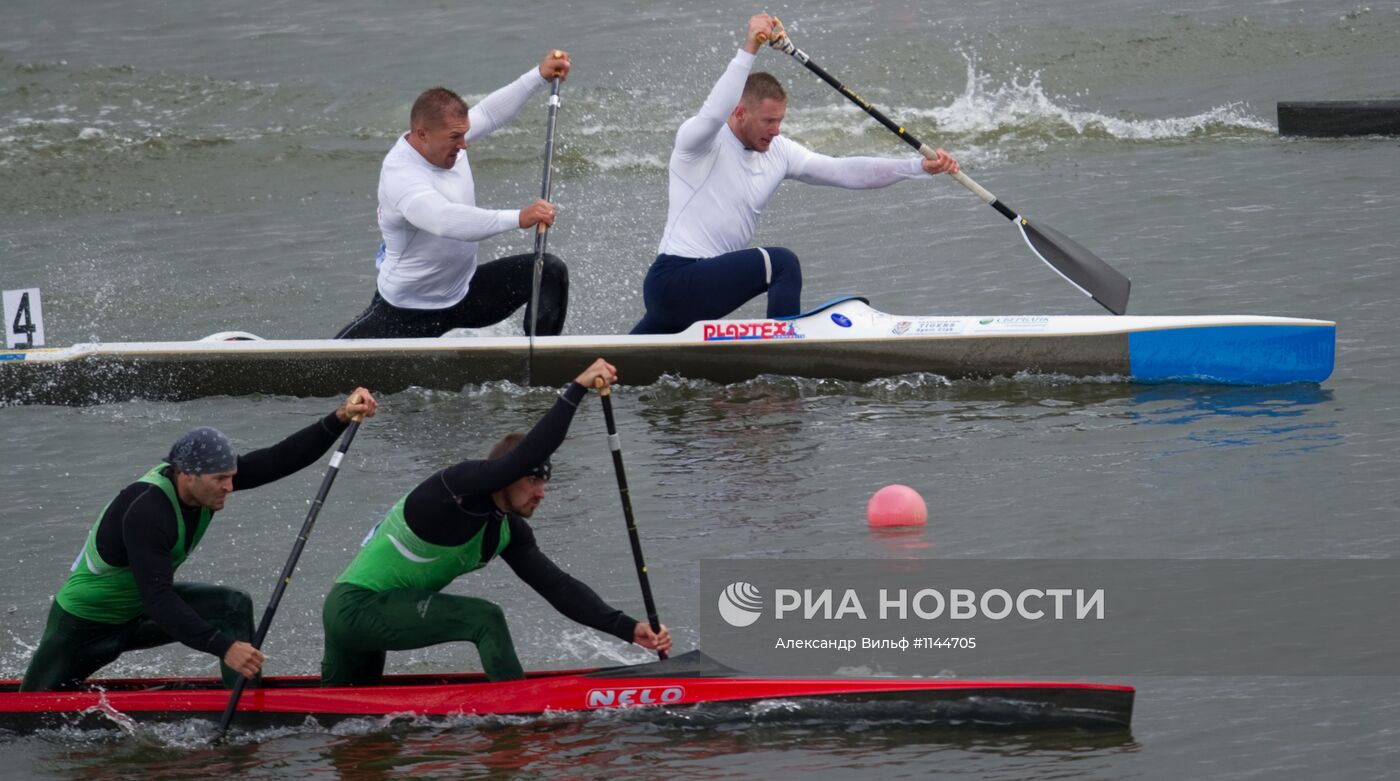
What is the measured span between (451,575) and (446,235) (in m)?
3.50

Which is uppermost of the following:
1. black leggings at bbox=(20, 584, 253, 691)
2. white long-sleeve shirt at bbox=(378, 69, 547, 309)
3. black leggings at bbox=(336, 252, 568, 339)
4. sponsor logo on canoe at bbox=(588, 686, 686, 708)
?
white long-sleeve shirt at bbox=(378, 69, 547, 309)

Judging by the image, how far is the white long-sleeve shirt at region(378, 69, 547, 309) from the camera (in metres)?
9.13

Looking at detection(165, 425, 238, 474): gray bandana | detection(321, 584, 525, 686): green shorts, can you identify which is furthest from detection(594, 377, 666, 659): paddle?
detection(165, 425, 238, 474): gray bandana

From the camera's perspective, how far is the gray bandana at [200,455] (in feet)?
19.0

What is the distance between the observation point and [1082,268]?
32.8ft

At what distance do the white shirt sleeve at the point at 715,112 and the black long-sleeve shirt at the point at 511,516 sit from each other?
3.40 metres

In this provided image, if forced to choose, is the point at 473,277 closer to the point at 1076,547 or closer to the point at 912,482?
the point at 912,482

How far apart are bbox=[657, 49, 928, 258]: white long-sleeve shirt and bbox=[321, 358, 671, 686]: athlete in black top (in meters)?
3.66

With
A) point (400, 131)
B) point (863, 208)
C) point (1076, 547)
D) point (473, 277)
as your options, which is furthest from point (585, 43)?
point (1076, 547)

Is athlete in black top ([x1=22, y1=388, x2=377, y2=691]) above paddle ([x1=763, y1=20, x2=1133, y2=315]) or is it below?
below

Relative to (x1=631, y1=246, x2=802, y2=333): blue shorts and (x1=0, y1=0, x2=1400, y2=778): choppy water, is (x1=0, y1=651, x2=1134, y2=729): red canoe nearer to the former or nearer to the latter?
(x1=0, y1=0, x2=1400, y2=778): choppy water

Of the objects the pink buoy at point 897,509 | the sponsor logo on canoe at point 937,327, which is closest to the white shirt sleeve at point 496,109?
the sponsor logo on canoe at point 937,327

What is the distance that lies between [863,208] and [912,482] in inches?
252

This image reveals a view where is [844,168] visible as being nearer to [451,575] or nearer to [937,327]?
[937,327]
